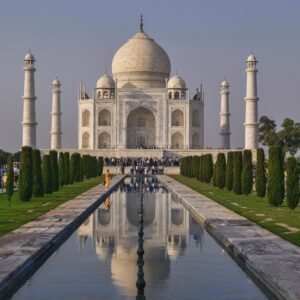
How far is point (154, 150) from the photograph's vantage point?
4247 centimetres

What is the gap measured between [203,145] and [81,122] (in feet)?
25.8

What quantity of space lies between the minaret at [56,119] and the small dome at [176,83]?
23.2 ft

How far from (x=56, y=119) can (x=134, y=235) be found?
121 feet

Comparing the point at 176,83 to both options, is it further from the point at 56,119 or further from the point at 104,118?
the point at 56,119

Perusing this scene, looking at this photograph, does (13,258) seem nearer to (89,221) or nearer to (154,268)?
(154,268)

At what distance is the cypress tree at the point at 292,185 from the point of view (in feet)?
43.7

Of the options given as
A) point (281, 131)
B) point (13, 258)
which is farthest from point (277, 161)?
point (281, 131)

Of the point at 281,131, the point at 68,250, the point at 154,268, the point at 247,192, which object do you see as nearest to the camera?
the point at 154,268

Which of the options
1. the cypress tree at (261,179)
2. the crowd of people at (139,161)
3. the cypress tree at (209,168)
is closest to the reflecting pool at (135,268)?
the cypress tree at (261,179)

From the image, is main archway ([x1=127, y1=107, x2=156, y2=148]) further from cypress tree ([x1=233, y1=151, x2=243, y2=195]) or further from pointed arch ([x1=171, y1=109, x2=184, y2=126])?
cypress tree ([x1=233, y1=151, x2=243, y2=195])

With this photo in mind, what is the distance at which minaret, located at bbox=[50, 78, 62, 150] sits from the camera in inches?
1829

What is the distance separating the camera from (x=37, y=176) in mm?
17391

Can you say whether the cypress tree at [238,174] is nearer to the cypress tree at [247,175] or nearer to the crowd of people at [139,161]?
the cypress tree at [247,175]

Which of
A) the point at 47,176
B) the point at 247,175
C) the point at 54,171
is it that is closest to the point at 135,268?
the point at 247,175
